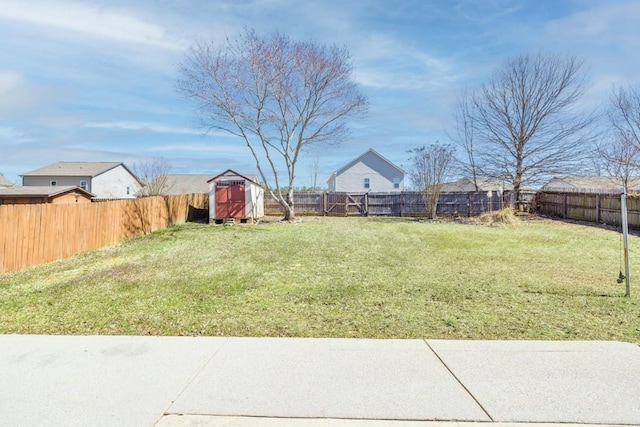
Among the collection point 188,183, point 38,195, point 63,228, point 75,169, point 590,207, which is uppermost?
point 75,169

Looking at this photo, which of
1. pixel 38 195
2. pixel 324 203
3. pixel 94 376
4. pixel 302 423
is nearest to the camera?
pixel 302 423

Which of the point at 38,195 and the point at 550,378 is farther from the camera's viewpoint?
the point at 38,195

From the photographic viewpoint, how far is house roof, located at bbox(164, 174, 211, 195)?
47.0 m

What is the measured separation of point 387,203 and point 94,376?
21.3 m

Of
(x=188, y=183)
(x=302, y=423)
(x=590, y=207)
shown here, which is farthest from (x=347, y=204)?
(x=188, y=183)

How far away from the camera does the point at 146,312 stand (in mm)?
4633

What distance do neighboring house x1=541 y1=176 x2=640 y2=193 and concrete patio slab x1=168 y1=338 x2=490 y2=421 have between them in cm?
1948

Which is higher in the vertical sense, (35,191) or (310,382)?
(35,191)

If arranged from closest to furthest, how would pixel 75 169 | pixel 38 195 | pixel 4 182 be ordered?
pixel 38 195
pixel 4 182
pixel 75 169

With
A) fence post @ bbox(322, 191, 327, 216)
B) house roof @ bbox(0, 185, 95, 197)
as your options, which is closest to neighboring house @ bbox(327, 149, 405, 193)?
fence post @ bbox(322, 191, 327, 216)

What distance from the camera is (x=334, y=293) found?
5.52 metres

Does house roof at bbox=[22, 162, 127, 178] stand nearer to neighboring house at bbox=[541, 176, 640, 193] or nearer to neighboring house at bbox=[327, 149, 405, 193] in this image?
neighboring house at bbox=[327, 149, 405, 193]

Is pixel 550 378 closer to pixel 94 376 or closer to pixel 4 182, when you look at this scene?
pixel 94 376

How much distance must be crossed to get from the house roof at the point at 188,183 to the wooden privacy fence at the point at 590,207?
3786cm
